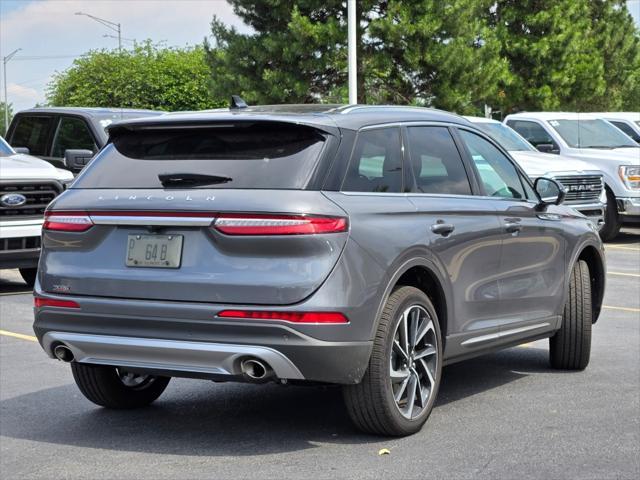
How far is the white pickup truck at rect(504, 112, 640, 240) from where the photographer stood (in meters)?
19.3

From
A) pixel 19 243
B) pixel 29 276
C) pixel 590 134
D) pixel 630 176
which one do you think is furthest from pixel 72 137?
pixel 590 134

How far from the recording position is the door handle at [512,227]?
739 centimetres

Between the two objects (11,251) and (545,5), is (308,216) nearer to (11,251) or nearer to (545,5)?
(11,251)

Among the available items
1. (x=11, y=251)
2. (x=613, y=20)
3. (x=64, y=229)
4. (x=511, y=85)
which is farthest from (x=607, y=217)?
(x=613, y=20)

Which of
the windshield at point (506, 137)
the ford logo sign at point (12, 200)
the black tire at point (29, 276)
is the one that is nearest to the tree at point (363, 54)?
the windshield at point (506, 137)

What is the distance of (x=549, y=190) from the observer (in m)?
8.23

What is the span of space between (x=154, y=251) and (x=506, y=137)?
13436 millimetres

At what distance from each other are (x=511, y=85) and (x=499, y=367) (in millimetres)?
28987

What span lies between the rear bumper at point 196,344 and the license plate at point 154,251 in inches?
7.7

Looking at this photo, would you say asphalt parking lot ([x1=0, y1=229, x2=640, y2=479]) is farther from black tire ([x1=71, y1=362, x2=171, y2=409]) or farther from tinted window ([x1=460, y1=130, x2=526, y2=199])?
tinted window ([x1=460, y1=130, x2=526, y2=199])

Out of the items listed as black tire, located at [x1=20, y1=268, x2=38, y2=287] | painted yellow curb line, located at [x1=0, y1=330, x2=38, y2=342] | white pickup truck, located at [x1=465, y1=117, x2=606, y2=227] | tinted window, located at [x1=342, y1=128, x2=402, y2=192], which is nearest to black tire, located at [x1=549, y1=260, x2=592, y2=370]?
tinted window, located at [x1=342, y1=128, x2=402, y2=192]

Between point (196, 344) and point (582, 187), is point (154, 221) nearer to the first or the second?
point (196, 344)

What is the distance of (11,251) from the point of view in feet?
42.1

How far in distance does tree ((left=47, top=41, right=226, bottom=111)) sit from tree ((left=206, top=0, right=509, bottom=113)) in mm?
24289
